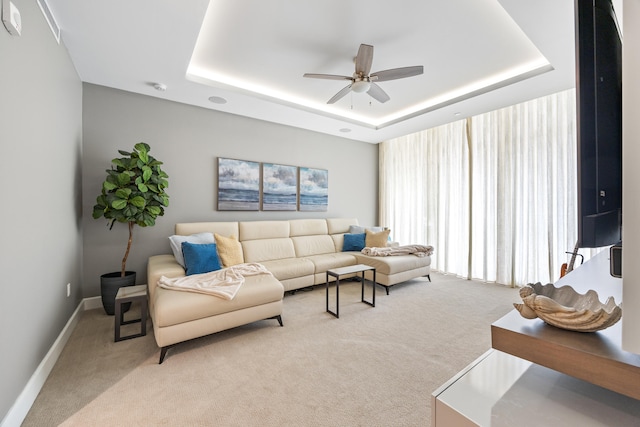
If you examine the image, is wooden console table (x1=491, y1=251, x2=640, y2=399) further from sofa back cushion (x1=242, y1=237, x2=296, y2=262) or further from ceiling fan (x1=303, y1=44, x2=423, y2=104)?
sofa back cushion (x1=242, y1=237, x2=296, y2=262)

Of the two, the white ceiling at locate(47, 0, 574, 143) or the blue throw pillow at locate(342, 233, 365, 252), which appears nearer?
the white ceiling at locate(47, 0, 574, 143)

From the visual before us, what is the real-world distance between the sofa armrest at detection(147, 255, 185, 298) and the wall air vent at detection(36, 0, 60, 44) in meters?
2.15

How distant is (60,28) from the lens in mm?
2129

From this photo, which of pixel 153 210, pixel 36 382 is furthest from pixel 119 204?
pixel 36 382

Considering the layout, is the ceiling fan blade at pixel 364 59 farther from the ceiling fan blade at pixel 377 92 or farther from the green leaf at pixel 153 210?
the green leaf at pixel 153 210

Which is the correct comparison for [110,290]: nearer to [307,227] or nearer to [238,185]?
[238,185]

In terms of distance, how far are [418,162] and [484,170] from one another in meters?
1.23

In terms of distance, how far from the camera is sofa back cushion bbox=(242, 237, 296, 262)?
12.2 ft

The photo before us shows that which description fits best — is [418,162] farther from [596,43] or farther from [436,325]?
[596,43]

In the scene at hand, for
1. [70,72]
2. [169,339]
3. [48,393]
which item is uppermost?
[70,72]

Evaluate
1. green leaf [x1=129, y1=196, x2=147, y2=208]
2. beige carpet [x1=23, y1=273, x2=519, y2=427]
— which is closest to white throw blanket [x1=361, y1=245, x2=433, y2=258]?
beige carpet [x1=23, y1=273, x2=519, y2=427]

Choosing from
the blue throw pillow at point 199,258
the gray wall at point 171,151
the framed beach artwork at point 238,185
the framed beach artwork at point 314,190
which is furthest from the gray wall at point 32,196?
the framed beach artwork at point 314,190

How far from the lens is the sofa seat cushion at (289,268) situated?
11.2 ft

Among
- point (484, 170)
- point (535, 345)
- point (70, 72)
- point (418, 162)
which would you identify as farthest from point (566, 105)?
point (70, 72)
